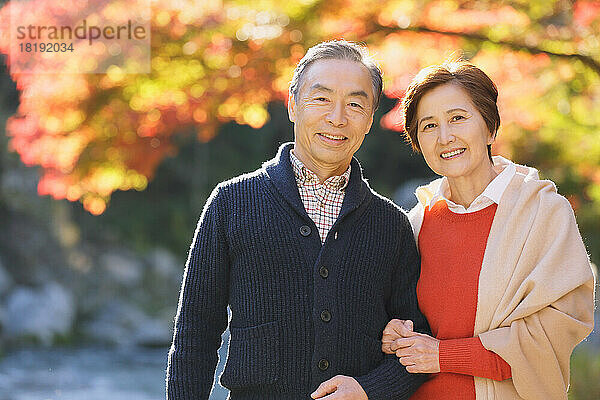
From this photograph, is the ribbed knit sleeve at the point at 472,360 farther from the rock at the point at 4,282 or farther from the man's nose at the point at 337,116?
the rock at the point at 4,282

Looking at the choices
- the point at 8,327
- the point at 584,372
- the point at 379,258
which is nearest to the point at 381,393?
the point at 379,258

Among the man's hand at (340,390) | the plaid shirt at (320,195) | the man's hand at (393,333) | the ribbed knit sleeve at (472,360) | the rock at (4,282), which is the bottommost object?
the man's hand at (340,390)

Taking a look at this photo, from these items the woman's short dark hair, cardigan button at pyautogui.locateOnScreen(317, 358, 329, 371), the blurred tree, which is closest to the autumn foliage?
the blurred tree

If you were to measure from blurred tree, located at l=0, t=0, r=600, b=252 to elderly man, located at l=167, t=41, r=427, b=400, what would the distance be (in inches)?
58.1

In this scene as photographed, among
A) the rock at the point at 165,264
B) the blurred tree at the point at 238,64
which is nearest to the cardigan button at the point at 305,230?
the blurred tree at the point at 238,64

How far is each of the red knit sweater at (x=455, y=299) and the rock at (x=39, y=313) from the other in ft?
25.4

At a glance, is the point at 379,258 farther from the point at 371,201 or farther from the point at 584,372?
the point at 584,372

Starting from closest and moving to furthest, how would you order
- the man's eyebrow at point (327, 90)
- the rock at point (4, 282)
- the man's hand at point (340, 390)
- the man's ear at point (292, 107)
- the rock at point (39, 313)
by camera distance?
the man's hand at point (340, 390), the man's eyebrow at point (327, 90), the man's ear at point (292, 107), the rock at point (39, 313), the rock at point (4, 282)

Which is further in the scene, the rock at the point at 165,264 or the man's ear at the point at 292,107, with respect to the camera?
the rock at the point at 165,264

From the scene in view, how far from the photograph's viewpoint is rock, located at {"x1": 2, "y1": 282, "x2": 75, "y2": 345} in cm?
879

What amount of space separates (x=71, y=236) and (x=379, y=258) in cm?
889

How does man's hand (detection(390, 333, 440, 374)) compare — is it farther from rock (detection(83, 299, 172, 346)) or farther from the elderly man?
rock (detection(83, 299, 172, 346))

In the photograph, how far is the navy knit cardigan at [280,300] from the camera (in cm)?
182

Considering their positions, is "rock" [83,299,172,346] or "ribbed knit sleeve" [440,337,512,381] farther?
"rock" [83,299,172,346]
